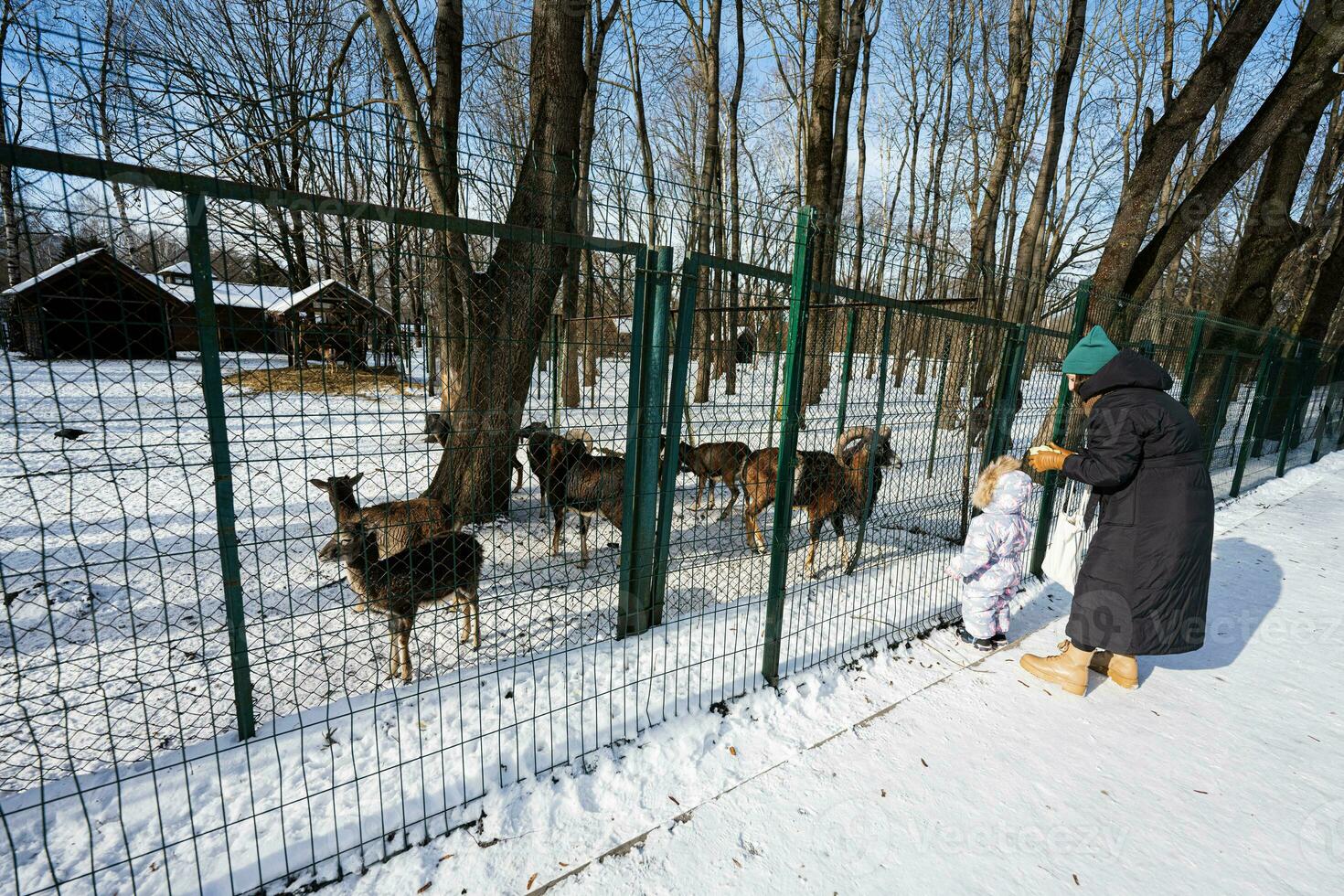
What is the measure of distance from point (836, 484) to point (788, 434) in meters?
2.35

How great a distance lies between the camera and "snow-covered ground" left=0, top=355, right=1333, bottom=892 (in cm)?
213

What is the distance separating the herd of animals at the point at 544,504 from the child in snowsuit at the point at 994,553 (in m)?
0.86

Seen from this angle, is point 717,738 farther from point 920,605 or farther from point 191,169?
point 191,169

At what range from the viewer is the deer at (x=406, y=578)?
3223mm

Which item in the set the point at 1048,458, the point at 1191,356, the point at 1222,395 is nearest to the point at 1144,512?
the point at 1048,458

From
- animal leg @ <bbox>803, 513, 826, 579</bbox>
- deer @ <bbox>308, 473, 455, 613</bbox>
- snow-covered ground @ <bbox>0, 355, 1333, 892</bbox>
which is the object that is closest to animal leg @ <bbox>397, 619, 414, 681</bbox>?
snow-covered ground @ <bbox>0, 355, 1333, 892</bbox>

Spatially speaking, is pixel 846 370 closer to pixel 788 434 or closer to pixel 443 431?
pixel 788 434

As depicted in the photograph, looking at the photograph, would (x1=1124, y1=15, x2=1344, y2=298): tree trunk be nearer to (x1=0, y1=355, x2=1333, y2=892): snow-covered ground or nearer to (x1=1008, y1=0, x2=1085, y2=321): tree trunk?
(x1=1008, y1=0, x2=1085, y2=321): tree trunk

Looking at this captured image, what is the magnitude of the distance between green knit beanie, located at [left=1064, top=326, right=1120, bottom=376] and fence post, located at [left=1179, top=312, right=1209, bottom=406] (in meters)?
4.55

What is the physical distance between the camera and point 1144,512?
10.4ft

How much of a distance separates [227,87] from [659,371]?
225cm

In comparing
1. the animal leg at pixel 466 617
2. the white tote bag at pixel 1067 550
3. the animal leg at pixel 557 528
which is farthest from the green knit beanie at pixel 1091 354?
the animal leg at pixel 557 528

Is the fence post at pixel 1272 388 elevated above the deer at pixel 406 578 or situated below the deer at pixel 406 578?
above

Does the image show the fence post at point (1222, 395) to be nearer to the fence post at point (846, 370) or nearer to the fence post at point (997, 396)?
the fence post at point (997, 396)
